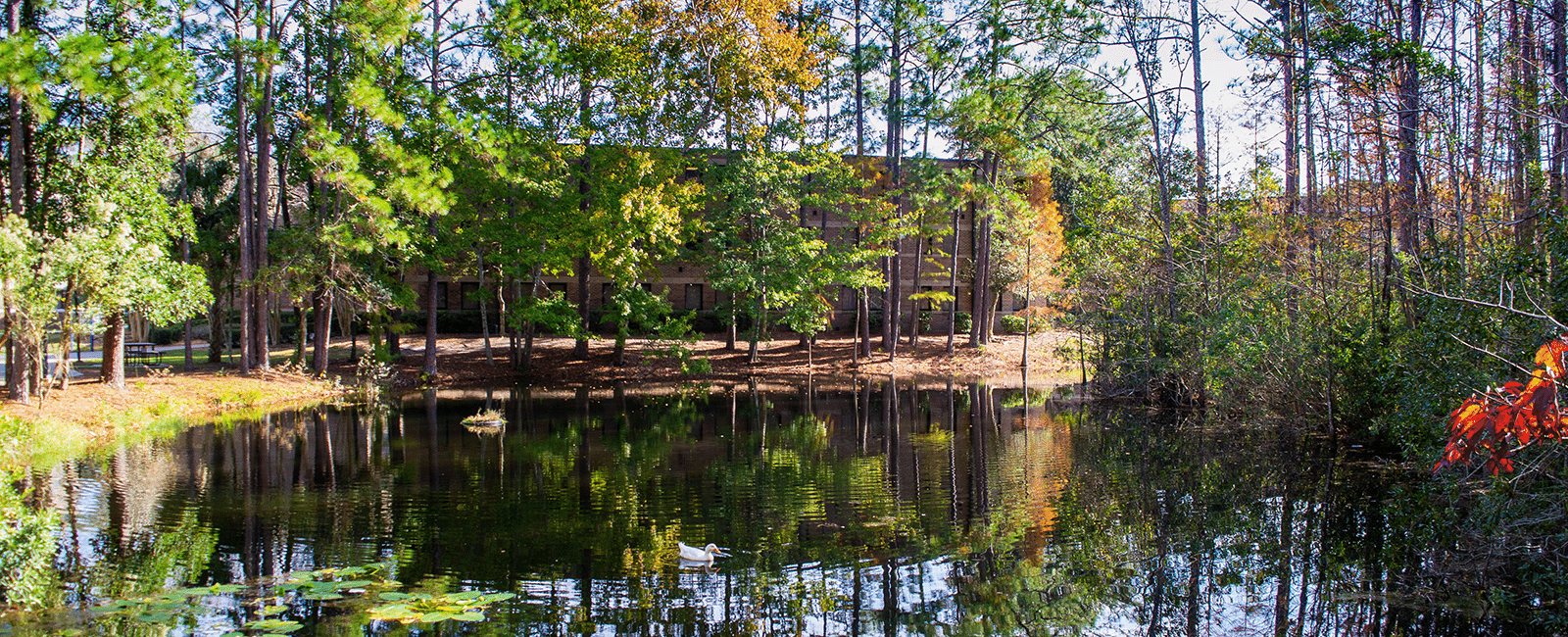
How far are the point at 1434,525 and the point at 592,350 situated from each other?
27534 mm

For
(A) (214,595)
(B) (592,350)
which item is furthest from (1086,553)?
(B) (592,350)

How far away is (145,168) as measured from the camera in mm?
20359

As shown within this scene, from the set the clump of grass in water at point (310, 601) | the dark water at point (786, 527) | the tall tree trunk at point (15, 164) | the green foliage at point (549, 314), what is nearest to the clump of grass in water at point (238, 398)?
the tall tree trunk at point (15, 164)

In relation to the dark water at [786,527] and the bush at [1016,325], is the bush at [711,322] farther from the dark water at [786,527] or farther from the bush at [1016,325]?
the dark water at [786,527]

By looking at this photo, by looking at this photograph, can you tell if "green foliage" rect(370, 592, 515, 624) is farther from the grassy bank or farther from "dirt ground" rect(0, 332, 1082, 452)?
"dirt ground" rect(0, 332, 1082, 452)

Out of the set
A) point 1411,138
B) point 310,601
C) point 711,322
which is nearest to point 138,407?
point 310,601

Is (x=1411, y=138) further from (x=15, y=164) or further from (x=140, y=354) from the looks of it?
(x=140, y=354)

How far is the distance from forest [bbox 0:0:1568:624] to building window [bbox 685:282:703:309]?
14.1 ft

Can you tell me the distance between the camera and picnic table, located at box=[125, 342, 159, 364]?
30.5 metres

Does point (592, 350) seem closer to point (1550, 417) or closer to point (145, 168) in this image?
point (145, 168)

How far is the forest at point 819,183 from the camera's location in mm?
11977

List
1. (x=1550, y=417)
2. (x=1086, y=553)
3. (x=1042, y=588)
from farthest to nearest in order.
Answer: (x=1086, y=553), (x=1042, y=588), (x=1550, y=417)

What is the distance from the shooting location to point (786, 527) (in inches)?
411

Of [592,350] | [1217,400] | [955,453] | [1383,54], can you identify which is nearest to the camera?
[1383,54]
